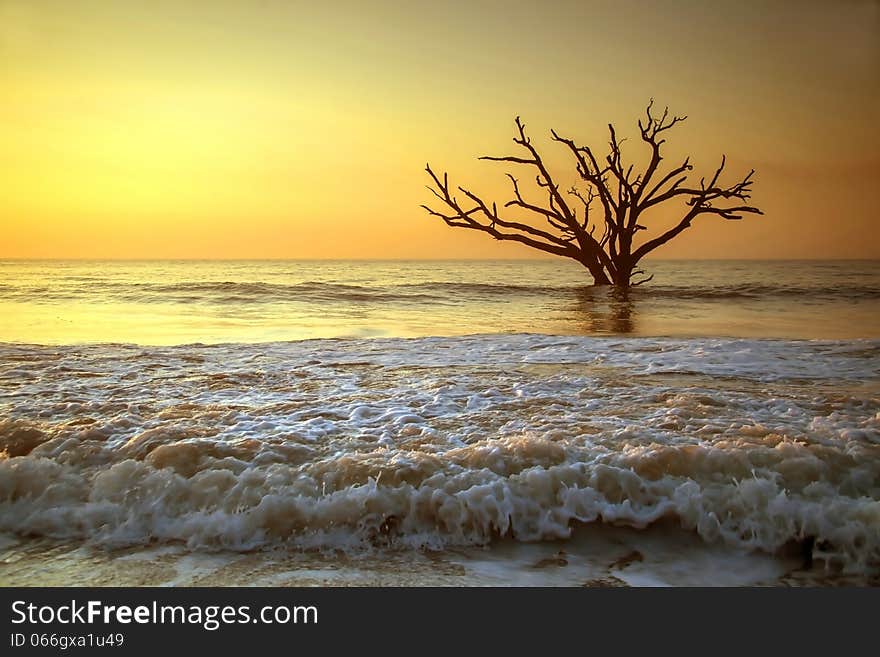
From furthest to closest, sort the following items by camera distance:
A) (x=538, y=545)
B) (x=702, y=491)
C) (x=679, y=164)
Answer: (x=679, y=164)
(x=702, y=491)
(x=538, y=545)

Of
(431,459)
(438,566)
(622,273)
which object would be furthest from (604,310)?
(438,566)

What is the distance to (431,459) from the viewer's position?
223cm

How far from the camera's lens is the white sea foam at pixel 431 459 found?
6.30 feet

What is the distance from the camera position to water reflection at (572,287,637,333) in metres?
7.35

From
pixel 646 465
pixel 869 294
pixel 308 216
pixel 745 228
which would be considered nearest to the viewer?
pixel 646 465

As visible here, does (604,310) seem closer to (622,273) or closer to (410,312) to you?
(410,312)

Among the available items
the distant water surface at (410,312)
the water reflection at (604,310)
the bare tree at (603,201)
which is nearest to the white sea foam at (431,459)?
the distant water surface at (410,312)

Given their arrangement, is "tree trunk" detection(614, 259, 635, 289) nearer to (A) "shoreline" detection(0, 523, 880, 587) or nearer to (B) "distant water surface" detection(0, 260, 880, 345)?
(B) "distant water surface" detection(0, 260, 880, 345)

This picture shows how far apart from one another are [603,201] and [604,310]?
4.21 m

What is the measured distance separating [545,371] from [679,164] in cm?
1037

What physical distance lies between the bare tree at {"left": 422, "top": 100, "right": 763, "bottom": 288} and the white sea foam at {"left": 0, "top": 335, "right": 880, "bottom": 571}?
31.1 ft

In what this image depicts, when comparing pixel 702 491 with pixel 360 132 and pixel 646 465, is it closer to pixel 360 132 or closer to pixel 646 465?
pixel 646 465

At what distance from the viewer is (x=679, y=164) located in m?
12.8
